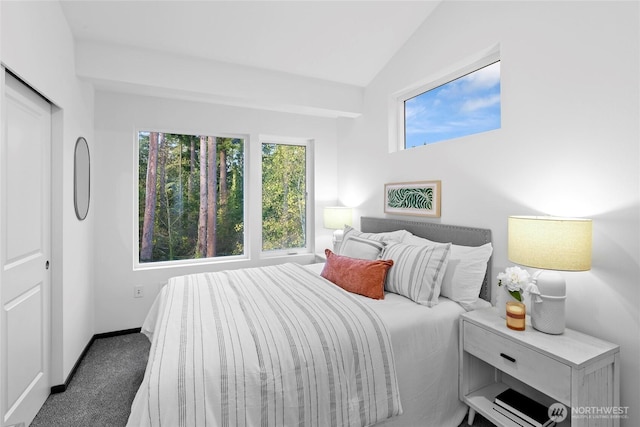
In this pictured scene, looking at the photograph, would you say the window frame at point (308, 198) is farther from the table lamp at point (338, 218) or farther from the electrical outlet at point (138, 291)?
the electrical outlet at point (138, 291)

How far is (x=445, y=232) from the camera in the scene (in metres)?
2.43

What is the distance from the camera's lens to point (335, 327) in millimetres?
1518

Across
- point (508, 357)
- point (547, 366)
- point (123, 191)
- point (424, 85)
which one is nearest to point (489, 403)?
point (508, 357)

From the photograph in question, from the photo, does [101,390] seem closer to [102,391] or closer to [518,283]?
[102,391]

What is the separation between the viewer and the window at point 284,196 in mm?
3746

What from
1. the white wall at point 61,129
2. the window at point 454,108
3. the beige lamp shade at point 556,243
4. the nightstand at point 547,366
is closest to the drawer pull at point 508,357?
the nightstand at point 547,366

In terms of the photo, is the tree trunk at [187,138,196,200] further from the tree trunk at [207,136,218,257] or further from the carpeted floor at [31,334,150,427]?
the carpeted floor at [31,334,150,427]

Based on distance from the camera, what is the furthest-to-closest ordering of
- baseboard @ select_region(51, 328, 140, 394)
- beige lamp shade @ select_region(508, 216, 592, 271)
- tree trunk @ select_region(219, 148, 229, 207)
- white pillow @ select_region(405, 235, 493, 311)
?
tree trunk @ select_region(219, 148, 229, 207), baseboard @ select_region(51, 328, 140, 394), white pillow @ select_region(405, 235, 493, 311), beige lamp shade @ select_region(508, 216, 592, 271)

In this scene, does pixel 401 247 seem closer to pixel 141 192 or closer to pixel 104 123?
pixel 141 192

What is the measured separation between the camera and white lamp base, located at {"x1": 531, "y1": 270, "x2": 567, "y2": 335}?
1.52m

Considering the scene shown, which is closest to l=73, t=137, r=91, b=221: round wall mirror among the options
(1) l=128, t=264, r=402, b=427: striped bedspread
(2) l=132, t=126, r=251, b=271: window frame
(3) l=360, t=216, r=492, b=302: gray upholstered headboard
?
(2) l=132, t=126, r=251, b=271: window frame

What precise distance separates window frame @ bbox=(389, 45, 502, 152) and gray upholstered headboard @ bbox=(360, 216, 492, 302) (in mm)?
723

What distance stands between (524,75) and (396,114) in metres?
1.30

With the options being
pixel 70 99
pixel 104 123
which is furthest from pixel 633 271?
pixel 104 123
